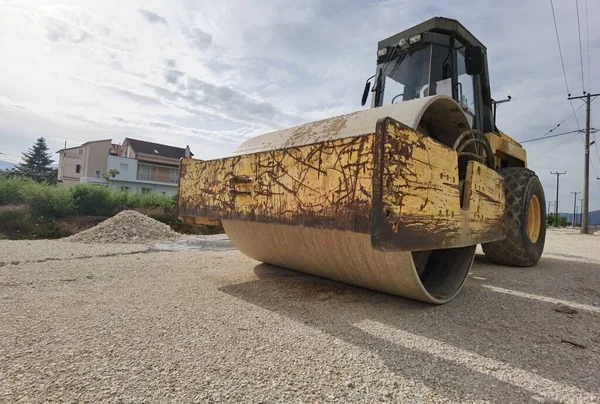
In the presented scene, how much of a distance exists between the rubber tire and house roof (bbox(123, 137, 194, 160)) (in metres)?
38.9

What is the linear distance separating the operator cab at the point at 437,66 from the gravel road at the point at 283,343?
7.53 ft

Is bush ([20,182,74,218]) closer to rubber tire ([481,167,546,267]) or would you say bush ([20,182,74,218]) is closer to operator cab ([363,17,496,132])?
operator cab ([363,17,496,132])

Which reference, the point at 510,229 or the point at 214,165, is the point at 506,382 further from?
the point at 510,229

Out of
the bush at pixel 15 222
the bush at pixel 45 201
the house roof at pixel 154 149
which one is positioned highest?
the house roof at pixel 154 149

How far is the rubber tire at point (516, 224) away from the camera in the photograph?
4168mm

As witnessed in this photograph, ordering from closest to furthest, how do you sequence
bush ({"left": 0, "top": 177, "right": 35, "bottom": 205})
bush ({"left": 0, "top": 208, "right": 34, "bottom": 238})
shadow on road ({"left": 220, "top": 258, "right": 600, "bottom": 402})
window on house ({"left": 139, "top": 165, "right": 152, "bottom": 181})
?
shadow on road ({"left": 220, "top": 258, "right": 600, "bottom": 402})
bush ({"left": 0, "top": 208, "right": 34, "bottom": 238})
bush ({"left": 0, "top": 177, "right": 35, "bottom": 205})
window on house ({"left": 139, "top": 165, "right": 152, "bottom": 181})

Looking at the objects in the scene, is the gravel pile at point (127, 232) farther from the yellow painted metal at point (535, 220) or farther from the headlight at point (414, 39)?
the yellow painted metal at point (535, 220)

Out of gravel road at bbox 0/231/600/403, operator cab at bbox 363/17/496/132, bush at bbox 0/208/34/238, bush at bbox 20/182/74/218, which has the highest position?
operator cab at bbox 363/17/496/132

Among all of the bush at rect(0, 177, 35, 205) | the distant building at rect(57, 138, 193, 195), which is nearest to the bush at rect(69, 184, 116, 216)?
the bush at rect(0, 177, 35, 205)

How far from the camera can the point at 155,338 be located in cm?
175

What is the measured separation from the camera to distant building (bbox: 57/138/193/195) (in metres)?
34.2

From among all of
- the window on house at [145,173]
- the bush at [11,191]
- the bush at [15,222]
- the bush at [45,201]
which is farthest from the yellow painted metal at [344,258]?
the window on house at [145,173]

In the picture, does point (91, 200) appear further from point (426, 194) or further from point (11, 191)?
point (426, 194)

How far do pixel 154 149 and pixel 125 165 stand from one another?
17.9ft
